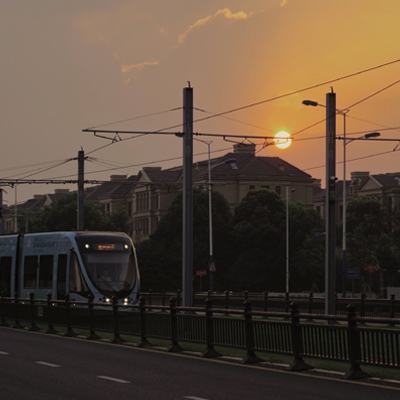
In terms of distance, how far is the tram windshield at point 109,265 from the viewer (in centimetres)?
3541

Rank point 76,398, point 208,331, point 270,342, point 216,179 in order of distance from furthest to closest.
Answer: point 216,179 < point 208,331 < point 270,342 < point 76,398

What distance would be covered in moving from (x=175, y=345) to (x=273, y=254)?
7190 centimetres

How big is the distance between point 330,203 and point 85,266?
35.0 ft

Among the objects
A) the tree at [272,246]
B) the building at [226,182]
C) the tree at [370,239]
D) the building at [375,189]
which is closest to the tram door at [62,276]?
the tree at [370,239]

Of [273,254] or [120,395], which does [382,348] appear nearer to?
[120,395]

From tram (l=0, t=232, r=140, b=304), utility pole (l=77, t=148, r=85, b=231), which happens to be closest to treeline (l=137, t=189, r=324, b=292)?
utility pole (l=77, t=148, r=85, b=231)

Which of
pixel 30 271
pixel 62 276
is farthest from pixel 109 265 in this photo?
pixel 30 271

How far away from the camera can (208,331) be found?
19.7 metres

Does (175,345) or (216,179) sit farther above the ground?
(216,179)

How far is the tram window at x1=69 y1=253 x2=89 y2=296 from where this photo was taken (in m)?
35.2

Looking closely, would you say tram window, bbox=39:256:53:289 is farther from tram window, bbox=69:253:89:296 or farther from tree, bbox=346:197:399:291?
tree, bbox=346:197:399:291

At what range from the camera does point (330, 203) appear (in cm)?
2878

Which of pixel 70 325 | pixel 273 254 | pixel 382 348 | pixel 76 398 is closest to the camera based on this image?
pixel 76 398

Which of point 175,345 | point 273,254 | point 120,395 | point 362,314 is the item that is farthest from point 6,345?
point 273,254
